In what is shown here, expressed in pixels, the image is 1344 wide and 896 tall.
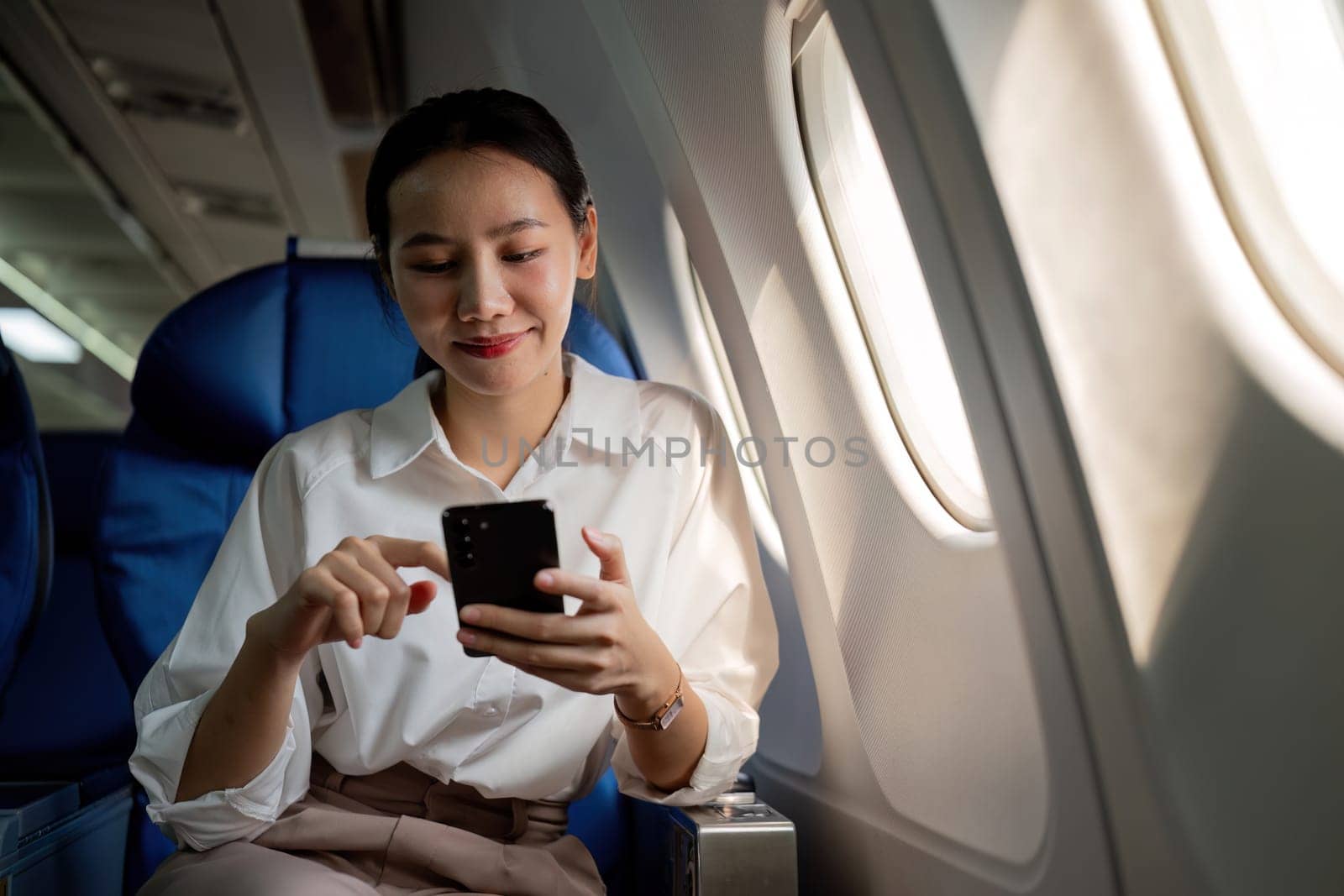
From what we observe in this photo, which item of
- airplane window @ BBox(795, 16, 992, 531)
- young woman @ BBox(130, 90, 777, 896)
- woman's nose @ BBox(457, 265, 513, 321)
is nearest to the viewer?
young woman @ BBox(130, 90, 777, 896)

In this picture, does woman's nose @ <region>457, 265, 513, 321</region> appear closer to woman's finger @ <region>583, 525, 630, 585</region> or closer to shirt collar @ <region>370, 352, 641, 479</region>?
shirt collar @ <region>370, 352, 641, 479</region>

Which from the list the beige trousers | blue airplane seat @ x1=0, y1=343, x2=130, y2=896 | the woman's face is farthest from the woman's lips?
blue airplane seat @ x1=0, y1=343, x2=130, y2=896

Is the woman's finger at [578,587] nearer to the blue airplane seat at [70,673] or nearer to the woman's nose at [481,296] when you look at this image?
the woman's nose at [481,296]

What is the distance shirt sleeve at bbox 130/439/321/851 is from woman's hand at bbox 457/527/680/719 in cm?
38

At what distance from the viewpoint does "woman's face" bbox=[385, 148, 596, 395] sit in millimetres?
1410

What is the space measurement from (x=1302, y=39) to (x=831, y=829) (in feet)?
4.34

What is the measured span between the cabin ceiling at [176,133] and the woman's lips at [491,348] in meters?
3.43

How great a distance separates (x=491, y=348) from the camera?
143cm

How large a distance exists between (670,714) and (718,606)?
289mm

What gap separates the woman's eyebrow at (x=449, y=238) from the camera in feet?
4.63

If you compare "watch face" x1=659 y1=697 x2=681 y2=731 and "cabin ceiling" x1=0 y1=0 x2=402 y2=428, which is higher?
"cabin ceiling" x1=0 y1=0 x2=402 y2=428

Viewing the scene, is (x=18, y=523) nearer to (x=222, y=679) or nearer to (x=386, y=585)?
(x=222, y=679)

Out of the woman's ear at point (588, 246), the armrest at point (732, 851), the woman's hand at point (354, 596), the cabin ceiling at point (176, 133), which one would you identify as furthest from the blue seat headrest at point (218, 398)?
the cabin ceiling at point (176, 133)

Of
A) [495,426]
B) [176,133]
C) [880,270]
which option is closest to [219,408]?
[495,426]
